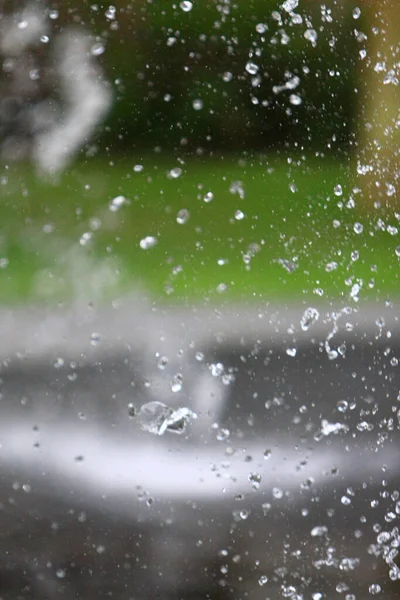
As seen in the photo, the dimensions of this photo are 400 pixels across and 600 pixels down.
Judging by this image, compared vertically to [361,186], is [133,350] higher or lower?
lower

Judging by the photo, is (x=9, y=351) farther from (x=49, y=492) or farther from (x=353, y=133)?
(x=353, y=133)

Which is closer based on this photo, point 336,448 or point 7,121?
point 336,448

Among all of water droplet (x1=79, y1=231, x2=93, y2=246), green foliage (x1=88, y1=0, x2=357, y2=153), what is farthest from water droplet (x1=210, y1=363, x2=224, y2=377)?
green foliage (x1=88, y1=0, x2=357, y2=153)

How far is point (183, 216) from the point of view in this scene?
9.34 ft

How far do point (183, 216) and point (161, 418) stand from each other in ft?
3.97

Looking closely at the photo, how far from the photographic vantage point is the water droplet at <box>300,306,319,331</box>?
2.40 m

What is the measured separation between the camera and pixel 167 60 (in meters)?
2.38

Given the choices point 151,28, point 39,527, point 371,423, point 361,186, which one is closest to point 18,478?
point 39,527

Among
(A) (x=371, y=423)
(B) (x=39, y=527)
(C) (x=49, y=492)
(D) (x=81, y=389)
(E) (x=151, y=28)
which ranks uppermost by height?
(E) (x=151, y=28)

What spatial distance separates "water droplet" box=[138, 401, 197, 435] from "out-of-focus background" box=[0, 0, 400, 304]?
1.66ft

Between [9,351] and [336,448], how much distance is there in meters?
0.94

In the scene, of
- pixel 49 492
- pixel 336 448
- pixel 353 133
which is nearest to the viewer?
pixel 49 492

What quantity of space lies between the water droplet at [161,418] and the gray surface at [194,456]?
3 centimetres

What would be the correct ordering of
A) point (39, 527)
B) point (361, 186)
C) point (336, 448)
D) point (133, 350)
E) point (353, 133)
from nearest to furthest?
1. point (39, 527)
2. point (336, 448)
3. point (133, 350)
4. point (353, 133)
5. point (361, 186)
